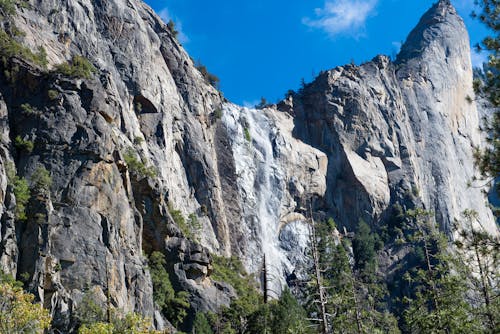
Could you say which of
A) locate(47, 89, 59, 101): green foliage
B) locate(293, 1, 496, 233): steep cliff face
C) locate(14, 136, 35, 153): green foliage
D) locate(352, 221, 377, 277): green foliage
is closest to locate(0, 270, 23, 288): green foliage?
locate(14, 136, 35, 153): green foliage

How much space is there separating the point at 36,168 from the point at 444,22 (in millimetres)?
101703

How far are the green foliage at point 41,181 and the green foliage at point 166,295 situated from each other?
12.5 m

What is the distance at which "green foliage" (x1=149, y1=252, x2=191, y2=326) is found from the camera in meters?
49.3

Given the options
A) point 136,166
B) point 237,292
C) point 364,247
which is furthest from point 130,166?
point 364,247

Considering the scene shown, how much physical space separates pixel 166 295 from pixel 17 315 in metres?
29.1

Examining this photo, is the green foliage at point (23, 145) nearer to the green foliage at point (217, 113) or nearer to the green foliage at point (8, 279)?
the green foliage at point (8, 279)

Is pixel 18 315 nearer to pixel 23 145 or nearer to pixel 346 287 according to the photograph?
pixel 346 287

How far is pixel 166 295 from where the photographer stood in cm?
4991

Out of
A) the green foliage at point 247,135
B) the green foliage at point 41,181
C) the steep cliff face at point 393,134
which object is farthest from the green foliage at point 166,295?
the steep cliff face at point 393,134

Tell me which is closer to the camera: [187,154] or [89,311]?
[89,311]

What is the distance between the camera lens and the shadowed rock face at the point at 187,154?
40750mm

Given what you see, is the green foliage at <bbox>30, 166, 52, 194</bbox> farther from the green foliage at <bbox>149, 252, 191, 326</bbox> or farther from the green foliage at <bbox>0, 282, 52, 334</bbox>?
the green foliage at <bbox>0, 282, 52, 334</bbox>

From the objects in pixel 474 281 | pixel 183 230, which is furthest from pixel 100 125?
pixel 474 281

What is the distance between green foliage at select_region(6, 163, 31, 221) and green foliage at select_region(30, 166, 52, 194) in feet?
1.72
